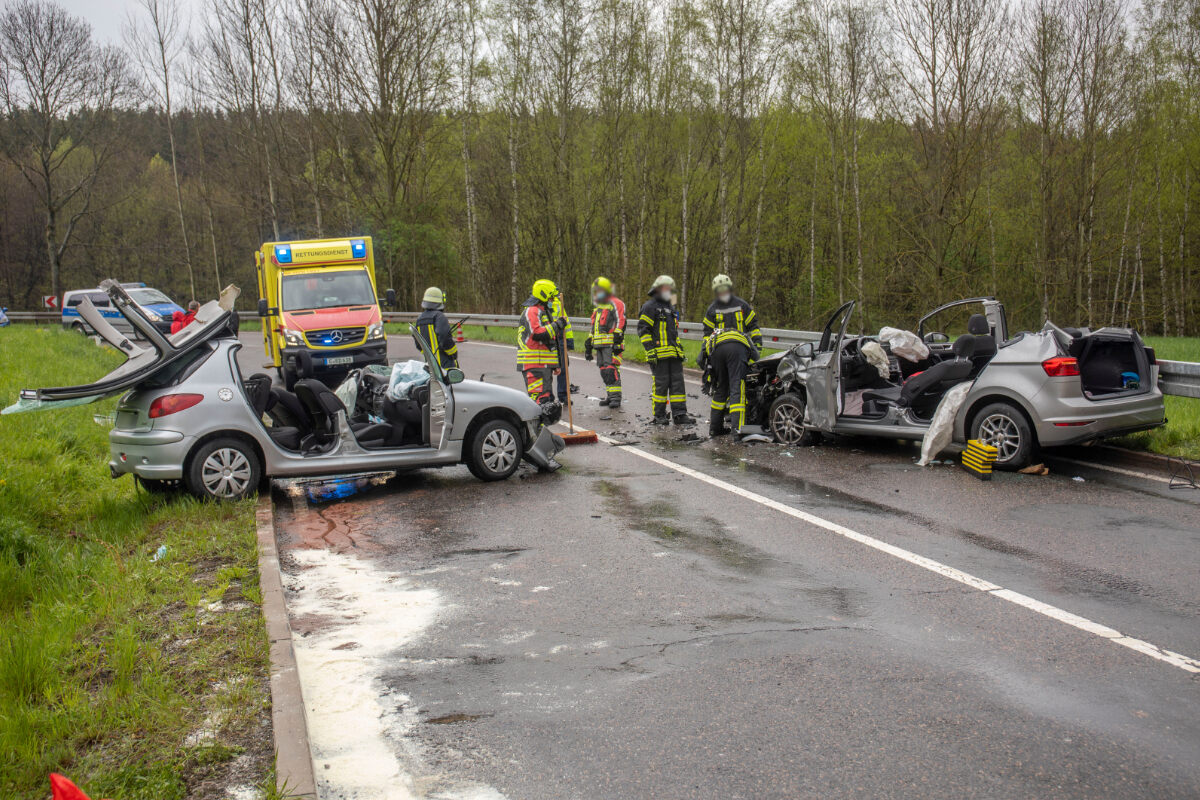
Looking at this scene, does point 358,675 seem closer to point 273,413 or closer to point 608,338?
point 273,413

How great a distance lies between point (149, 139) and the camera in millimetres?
49500

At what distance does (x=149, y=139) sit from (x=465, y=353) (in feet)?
121

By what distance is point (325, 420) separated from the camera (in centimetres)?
868

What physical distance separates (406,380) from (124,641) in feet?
15.2

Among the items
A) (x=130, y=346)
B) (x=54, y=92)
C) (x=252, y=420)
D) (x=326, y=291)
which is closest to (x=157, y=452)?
(x=252, y=420)

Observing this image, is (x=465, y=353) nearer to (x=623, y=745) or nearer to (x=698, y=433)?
(x=698, y=433)

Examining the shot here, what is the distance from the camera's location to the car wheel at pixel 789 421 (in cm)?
1048

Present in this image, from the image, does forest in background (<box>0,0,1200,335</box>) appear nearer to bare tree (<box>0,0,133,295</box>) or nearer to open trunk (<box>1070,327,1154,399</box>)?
bare tree (<box>0,0,133,295</box>)

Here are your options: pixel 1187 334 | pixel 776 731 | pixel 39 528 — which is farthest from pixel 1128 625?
pixel 1187 334

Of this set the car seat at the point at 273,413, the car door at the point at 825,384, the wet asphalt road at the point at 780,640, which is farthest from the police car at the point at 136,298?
the wet asphalt road at the point at 780,640

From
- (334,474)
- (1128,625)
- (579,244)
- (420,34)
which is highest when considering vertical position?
(420,34)

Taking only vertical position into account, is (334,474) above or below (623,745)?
above

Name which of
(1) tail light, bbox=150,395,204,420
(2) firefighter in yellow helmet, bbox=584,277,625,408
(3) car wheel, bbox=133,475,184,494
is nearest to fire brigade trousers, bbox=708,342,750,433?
(2) firefighter in yellow helmet, bbox=584,277,625,408

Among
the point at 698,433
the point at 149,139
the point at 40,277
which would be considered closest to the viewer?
the point at 698,433
